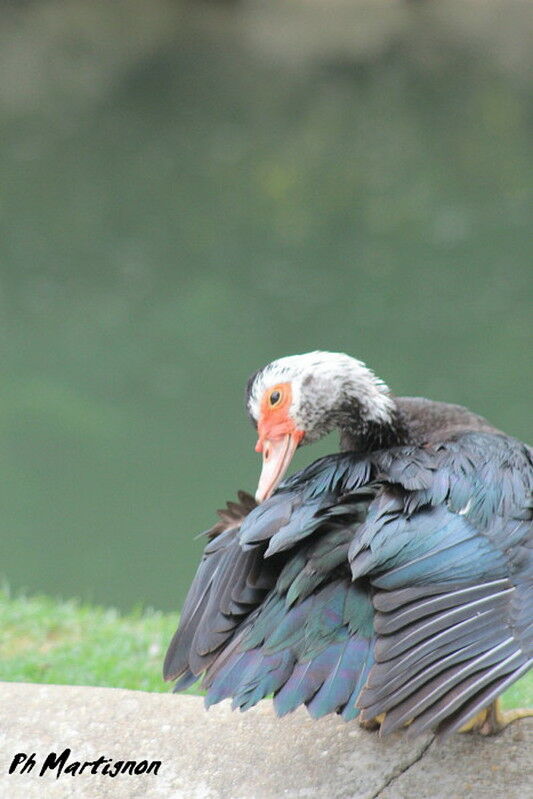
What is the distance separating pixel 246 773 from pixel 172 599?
157 inches

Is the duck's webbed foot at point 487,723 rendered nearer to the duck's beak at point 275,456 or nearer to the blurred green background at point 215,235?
the duck's beak at point 275,456

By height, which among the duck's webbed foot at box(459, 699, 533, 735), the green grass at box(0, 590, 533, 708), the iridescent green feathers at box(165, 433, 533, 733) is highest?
the green grass at box(0, 590, 533, 708)

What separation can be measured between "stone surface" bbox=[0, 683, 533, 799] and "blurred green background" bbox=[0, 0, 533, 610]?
3486mm

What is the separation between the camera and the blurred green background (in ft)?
26.8

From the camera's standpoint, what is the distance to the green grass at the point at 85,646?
4004 mm

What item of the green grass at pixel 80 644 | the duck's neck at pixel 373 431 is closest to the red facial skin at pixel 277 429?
the duck's neck at pixel 373 431

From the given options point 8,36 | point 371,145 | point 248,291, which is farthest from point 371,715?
point 8,36

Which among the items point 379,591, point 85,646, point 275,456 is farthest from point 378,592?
point 85,646

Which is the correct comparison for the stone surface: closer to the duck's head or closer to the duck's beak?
the duck's beak

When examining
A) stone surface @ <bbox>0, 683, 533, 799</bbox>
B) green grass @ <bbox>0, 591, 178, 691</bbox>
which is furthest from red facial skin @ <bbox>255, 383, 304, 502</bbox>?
green grass @ <bbox>0, 591, 178, 691</bbox>

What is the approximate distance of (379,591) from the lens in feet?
8.19

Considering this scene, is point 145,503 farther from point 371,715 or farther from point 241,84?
point 241,84

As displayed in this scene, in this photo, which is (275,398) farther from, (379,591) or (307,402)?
(379,591)

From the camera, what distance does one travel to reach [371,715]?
2230 mm
